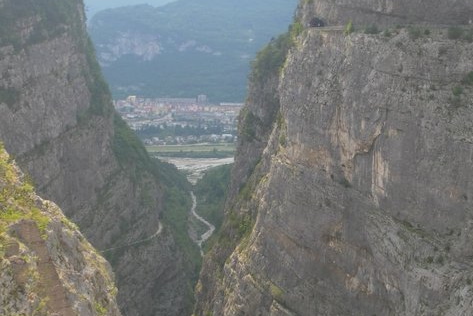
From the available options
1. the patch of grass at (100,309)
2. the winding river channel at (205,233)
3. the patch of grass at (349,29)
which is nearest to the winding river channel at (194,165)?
the winding river channel at (205,233)

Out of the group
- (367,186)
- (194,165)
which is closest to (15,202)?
(367,186)

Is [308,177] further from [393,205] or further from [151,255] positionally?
[151,255]

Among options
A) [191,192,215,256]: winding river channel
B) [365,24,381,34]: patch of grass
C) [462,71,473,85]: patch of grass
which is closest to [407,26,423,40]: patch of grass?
[365,24,381,34]: patch of grass

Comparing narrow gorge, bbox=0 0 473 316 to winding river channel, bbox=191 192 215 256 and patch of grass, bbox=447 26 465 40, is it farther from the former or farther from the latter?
winding river channel, bbox=191 192 215 256

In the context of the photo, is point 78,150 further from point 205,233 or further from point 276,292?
point 276,292

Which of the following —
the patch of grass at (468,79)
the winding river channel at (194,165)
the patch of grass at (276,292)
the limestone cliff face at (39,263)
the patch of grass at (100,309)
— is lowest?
the winding river channel at (194,165)

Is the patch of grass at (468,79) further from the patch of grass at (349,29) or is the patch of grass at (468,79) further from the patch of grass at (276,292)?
the patch of grass at (276,292)
